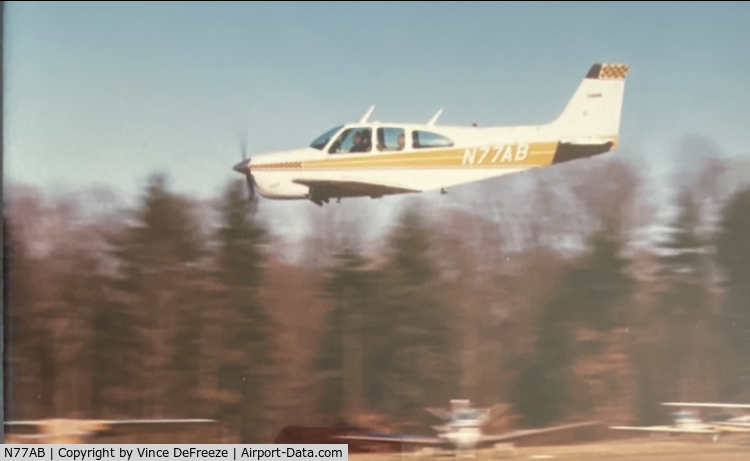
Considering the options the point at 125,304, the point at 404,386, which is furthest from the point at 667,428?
the point at 125,304

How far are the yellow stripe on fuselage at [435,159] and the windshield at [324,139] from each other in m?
0.09

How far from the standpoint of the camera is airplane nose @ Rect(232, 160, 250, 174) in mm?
4582

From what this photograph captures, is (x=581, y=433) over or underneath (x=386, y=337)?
underneath

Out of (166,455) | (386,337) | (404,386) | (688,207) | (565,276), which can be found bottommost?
(166,455)

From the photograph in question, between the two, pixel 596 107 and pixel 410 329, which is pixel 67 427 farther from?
pixel 596 107

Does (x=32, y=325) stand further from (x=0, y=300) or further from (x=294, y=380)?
(x=294, y=380)

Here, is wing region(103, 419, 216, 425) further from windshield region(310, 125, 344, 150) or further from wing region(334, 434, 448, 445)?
windshield region(310, 125, 344, 150)

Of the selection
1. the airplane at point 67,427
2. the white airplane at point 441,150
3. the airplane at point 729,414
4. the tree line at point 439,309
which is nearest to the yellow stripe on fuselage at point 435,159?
the white airplane at point 441,150

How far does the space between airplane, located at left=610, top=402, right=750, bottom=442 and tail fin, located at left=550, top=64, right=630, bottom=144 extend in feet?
5.77

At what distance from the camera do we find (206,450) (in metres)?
4.49

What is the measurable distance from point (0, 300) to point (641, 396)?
13.8ft

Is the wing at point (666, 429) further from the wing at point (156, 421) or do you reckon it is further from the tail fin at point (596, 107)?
the wing at point (156, 421)
